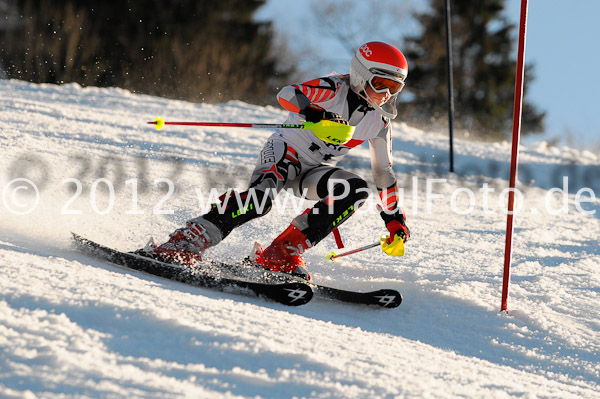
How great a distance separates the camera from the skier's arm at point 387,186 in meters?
3.86

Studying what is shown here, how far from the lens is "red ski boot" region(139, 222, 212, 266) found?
3449 mm

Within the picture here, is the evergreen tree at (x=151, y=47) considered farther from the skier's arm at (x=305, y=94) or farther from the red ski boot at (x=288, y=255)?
the red ski boot at (x=288, y=255)

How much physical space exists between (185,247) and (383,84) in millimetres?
1357

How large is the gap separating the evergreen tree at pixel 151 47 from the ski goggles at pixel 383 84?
59.4 feet

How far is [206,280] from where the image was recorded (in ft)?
10.8

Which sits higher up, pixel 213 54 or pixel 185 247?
pixel 213 54

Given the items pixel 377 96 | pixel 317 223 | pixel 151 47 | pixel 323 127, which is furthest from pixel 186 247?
pixel 151 47

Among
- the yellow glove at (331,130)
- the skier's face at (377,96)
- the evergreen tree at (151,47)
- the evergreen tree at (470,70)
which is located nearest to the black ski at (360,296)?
the yellow glove at (331,130)

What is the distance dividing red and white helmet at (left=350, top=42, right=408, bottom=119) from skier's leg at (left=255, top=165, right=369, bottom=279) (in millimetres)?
459

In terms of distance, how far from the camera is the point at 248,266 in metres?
3.61

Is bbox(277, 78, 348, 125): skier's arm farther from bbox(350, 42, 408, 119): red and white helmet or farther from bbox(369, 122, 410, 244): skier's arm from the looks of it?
bbox(369, 122, 410, 244): skier's arm

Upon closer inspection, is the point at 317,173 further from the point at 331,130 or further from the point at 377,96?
the point at 377,96

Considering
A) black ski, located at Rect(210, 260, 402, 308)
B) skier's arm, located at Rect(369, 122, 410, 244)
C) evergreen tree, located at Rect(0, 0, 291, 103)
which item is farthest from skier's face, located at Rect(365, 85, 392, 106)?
evergreen tree, located at Rect(0, 0, 291, 103)

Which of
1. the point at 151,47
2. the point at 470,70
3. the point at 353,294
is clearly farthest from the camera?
the point at 470,70
